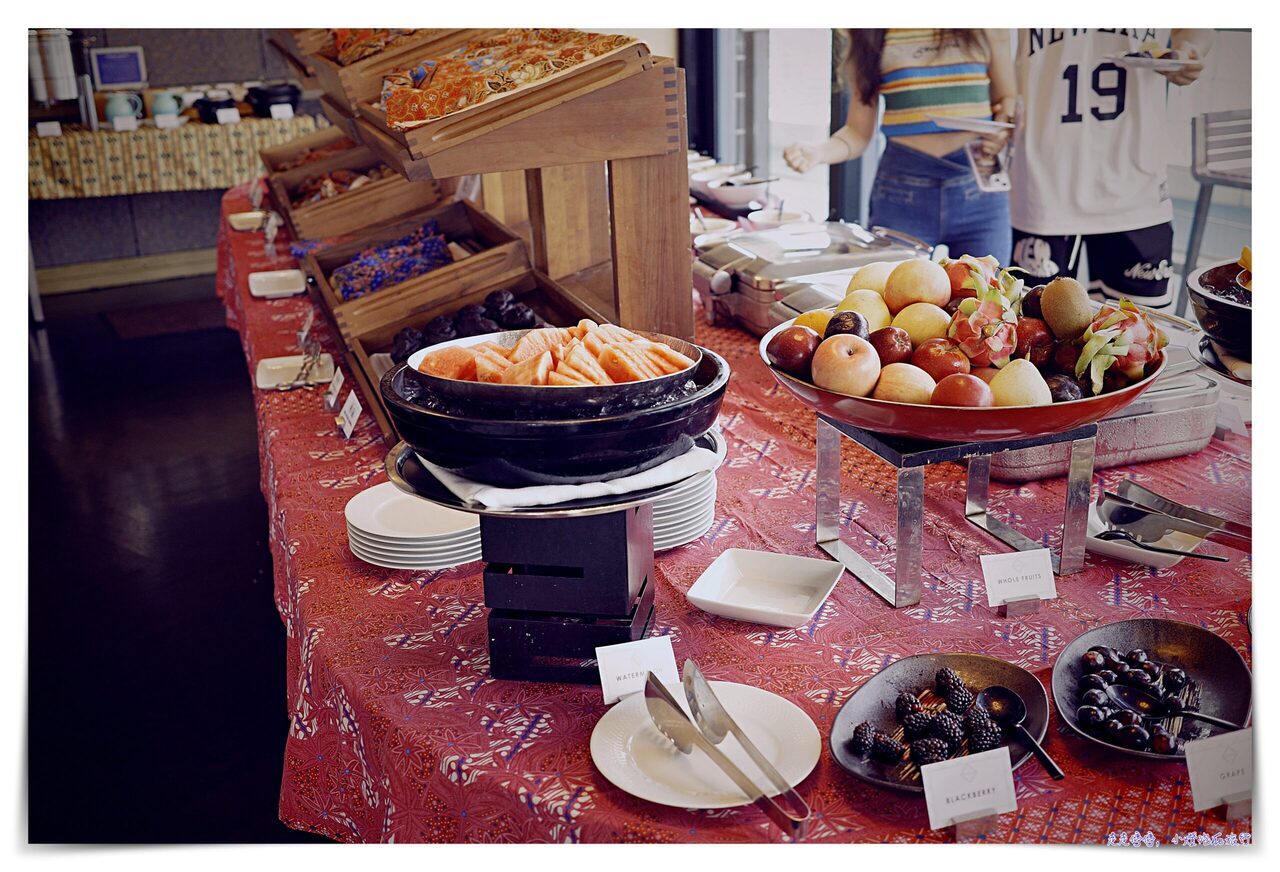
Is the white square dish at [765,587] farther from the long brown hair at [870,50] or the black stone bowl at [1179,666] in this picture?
the long brown hair at [870,50]

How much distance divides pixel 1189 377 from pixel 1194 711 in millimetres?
798

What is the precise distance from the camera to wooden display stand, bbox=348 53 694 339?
1.69m

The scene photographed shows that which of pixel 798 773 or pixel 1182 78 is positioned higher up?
pixel 1182 78

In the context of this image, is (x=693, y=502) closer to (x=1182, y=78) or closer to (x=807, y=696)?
(x=807, y=696)

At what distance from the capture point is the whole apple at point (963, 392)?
48.3 inches

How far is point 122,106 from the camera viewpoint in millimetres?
6109

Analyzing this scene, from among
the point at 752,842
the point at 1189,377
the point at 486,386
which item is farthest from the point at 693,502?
the point at 1189,377

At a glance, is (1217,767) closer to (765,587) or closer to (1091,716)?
(1091,716)

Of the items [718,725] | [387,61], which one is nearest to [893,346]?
[718,725]

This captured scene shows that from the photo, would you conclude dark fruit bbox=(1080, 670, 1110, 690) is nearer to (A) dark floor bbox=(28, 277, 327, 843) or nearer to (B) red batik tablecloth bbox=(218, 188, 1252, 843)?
(B) red batik tablecloth bbox=(218, 188, 1252, 843)

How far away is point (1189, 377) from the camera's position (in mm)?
1718

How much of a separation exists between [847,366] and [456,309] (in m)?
1.13

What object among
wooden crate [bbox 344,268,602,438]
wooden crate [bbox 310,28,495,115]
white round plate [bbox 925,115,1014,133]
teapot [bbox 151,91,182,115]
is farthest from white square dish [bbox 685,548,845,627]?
teapot [bbox 151,91,182,115]

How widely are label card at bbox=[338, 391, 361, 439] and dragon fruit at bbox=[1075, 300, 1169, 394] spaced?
1223 mm
